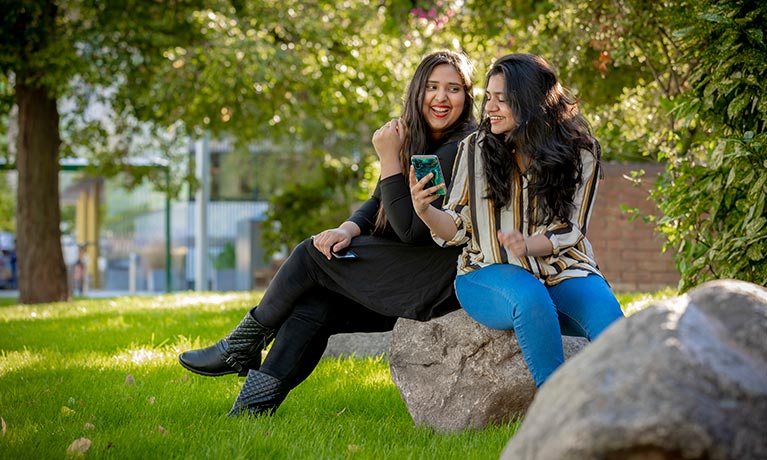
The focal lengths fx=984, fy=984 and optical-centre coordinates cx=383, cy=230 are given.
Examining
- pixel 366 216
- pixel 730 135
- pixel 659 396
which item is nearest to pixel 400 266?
pixel 366 216

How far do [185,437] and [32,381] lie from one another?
191cm

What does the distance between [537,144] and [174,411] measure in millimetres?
2000

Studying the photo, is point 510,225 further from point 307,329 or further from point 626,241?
point 626,241

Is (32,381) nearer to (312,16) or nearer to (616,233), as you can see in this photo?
(616,233)

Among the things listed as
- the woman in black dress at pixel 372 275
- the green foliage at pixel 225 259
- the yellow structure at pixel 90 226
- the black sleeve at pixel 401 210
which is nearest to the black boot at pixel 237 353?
the woman in black dress at pixel 372 275

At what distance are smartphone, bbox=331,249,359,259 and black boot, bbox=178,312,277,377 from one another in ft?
1.62

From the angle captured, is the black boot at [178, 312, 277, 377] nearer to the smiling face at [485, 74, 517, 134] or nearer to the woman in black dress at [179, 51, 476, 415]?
the woman in black dress at [179, 51, 476, 415]

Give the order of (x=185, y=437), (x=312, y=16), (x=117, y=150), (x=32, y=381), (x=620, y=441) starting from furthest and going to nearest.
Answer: (x=117, y=150), (x=312, y=16), (x=32, y=381), (x=185, y=437), (x=620, y=441)

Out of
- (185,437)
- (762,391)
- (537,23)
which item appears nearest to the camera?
(762,391)

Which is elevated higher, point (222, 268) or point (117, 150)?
point (117, 150)

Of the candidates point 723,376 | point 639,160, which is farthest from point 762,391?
point 639,160

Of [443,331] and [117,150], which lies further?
[117,150]

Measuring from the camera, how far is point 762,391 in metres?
2.12

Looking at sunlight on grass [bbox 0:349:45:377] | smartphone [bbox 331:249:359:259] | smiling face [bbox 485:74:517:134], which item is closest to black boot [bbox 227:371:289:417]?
smartphone [bbox 331:249:359:259]
